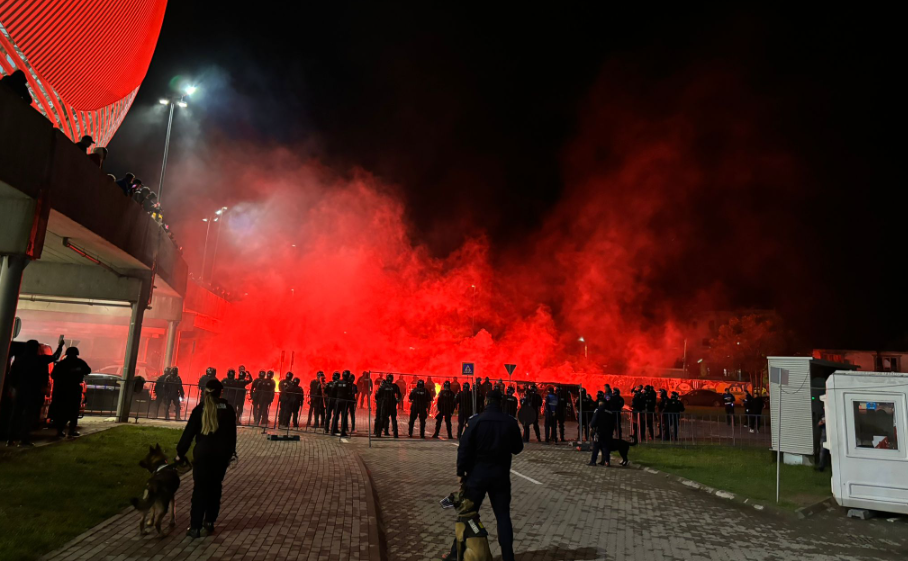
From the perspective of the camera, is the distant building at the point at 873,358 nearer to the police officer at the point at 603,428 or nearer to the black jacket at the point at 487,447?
the police officer at the point at 603,428

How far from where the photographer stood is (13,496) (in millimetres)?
6375

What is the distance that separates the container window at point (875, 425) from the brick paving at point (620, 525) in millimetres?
1296

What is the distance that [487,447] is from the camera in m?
5.48

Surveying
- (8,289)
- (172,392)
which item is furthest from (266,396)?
(8,289)

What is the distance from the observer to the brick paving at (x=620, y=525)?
636 cm

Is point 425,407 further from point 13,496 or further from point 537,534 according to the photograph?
point 13,496

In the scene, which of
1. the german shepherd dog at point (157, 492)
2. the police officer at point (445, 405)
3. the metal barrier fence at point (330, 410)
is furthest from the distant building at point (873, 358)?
the german shepherd dog at point (157, 492)

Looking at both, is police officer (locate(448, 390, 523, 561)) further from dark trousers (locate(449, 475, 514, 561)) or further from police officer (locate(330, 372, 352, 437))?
police officer (locate(330, 372, 352, 437))

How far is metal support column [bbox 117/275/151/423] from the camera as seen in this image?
49.8ft

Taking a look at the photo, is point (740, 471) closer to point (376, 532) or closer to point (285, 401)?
point (376, 532)

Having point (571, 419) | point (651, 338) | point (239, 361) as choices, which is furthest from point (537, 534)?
point (651, 338)

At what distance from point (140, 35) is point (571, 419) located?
23.9 meters

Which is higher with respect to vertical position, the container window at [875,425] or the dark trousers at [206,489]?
the container window at [875,425]

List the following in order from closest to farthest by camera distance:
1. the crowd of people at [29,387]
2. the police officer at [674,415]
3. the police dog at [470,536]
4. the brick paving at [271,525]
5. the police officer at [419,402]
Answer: the police dog at [470,536], the brick paving at [271,525], the crowd of people at [29,387], the police officer at [419,402], the police officer at [674,415]
